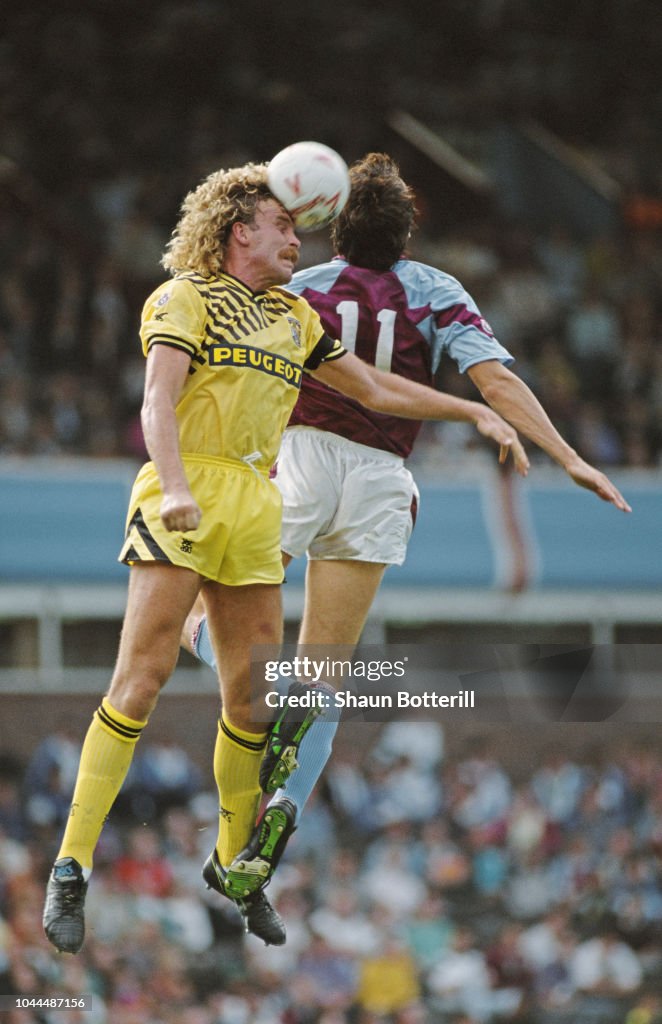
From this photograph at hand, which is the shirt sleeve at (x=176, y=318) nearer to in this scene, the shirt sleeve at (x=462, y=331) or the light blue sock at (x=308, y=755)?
the shirt sleeve at (x=462, y=331)

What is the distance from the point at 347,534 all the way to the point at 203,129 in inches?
515

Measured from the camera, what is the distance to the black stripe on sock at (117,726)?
572 centimetres

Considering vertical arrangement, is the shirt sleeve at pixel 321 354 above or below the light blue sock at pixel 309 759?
above

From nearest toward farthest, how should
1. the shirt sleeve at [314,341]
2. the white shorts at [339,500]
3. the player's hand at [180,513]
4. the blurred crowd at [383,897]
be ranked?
the player's hand at [180,513], the shirt sleeve at [314,341], the white shorts at [339,500], the blurred crowd at [383,897]

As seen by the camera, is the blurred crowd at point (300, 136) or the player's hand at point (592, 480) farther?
the blurred crowd at point (300, 136)

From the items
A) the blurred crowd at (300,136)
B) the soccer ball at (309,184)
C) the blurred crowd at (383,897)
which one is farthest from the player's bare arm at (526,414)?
the blurred crowd at (300,136)

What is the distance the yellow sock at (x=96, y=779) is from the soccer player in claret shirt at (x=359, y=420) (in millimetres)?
695

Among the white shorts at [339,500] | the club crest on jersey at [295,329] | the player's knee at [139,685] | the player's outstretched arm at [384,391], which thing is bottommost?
the player's knee at [139,685]

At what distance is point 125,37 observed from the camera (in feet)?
63.1

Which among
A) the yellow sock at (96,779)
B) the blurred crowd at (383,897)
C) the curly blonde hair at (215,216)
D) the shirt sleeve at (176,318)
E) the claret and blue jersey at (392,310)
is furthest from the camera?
the blurred crowd at (383,897)

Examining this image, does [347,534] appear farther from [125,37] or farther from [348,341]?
[125,37]

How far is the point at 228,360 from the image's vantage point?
571cm

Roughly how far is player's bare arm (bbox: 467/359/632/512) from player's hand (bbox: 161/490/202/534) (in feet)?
4.63

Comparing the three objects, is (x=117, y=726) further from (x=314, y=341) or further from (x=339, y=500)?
(x=314, y=341)
